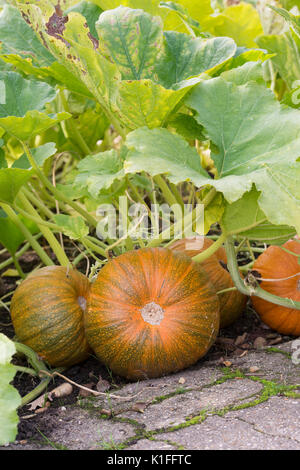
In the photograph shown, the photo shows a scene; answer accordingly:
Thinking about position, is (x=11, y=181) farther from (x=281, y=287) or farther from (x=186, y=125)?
(x=281, y=287)

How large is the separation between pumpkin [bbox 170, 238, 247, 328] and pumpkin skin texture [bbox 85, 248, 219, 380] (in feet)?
0.76

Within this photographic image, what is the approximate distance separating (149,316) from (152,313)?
0.5 inches

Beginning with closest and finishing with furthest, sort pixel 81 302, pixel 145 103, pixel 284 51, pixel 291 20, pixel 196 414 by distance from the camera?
pixel 196 414 < pixel 145 103 < pixel 81 302 < pixel 291 20 < pixel 284 51

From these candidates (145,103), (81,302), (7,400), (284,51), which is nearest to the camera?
(7,400)

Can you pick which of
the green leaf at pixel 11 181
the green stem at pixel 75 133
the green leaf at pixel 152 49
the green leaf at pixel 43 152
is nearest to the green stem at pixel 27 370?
the green leaf at pixel 11 181

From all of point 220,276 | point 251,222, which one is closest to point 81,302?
point 220,276

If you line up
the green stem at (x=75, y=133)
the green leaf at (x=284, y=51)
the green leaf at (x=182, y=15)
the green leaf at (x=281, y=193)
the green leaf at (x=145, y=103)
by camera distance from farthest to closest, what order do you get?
the green stem at (x=75, y=133) < the green leaf at (x=284, y=51) < the green leaf at (x=182, y=15) < the green leaf at (x=145, y=103) < the green leaf at (x=281, y=193)

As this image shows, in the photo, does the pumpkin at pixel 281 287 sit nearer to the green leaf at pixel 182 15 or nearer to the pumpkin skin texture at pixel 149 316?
the pumpkin skin texture at pixel 149 316

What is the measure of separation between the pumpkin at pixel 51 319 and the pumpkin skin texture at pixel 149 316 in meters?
0.07

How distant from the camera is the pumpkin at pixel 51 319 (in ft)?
5.33

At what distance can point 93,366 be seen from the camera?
5.73 feet

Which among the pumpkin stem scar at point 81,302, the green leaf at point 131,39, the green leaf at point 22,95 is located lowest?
the pumpkin stem scar at point 81,302

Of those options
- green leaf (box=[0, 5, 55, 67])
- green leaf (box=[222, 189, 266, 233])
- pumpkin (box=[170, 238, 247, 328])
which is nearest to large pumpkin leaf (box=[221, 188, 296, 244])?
green leaf (box=[222, 189, 266, 233])

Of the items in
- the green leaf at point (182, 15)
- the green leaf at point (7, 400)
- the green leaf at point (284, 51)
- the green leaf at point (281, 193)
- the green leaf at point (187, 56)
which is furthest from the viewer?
the green leaf at point (284, 51)
